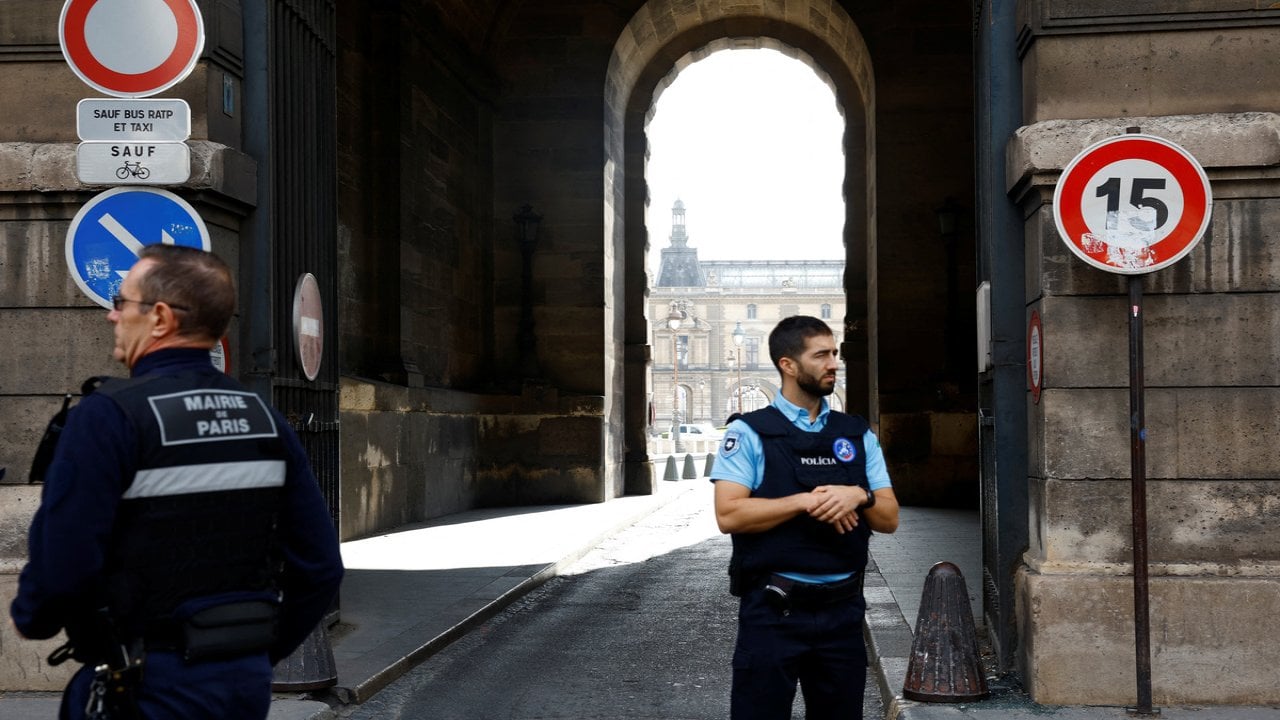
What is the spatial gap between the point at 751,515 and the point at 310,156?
5.41 meters

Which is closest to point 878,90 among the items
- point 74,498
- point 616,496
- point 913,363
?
point 913,363

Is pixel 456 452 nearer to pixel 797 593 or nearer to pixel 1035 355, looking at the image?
pixel 1035 355

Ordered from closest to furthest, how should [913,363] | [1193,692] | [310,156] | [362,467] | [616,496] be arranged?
[1193,692] → [310,156] → [362,467] → [913,363] → [616,496]

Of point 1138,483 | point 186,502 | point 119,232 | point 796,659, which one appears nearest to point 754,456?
point 796,659

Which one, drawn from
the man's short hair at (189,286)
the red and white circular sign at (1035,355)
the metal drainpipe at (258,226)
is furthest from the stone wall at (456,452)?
the man's short hair at (189,286)

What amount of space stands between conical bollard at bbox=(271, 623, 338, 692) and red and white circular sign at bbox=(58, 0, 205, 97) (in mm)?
2623

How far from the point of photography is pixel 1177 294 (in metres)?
6.56

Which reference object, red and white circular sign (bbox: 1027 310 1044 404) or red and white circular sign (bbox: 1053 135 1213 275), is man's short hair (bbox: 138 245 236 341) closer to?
red and white circular sign (bbox: 1053 135 1213 275)

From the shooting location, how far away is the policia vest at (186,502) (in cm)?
301

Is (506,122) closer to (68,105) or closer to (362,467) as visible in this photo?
(362,467)

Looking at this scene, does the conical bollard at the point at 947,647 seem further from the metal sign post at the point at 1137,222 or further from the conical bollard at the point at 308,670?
the conical bollard at the point at 308,670

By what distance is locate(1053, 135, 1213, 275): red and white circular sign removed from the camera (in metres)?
6.10

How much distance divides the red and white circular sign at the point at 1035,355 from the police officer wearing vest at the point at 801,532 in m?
2.60

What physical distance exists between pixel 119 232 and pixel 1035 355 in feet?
13.2
